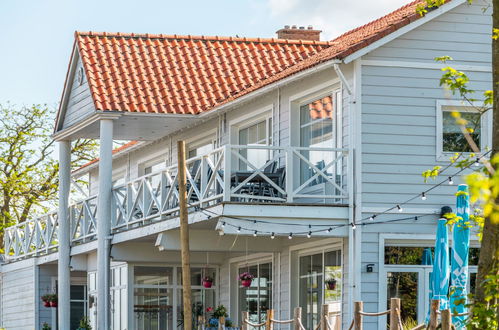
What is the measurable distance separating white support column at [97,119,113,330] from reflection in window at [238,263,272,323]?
298cm

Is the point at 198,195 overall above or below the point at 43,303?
above

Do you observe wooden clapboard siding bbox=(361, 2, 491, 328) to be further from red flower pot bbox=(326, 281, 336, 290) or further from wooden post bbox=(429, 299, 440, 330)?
wooden post bbox=(429, 299, 440, 330)

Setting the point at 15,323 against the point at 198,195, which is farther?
the point at 15,323

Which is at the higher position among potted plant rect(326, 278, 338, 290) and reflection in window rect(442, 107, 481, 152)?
reflection in window rect(442, 107, 481, 152)

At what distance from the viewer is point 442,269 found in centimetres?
1528

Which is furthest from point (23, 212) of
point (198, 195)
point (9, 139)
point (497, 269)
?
point (497, 269)

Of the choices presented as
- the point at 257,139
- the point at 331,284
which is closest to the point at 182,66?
the point at 257,139

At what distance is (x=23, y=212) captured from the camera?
1682 inches

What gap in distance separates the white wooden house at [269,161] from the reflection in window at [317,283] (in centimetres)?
4

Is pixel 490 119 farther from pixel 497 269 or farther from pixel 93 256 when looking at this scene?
pixel 93 256

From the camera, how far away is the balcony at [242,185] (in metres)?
18.0

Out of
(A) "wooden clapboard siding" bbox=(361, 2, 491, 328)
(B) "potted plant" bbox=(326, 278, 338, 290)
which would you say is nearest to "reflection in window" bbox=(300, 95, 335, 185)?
(A) "wooden clapboard siding" bbox=(361, 2, 491, 328)

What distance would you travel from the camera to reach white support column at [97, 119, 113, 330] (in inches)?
856

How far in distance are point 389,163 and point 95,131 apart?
7857 mm
